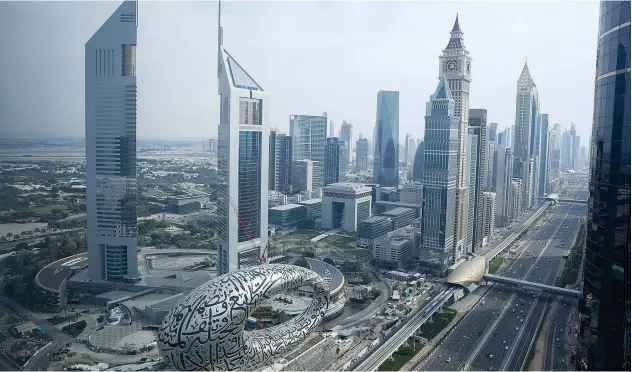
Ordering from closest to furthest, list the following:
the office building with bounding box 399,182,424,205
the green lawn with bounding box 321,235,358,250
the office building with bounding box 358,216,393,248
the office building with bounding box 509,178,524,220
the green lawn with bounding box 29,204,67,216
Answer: the green lawn with bounding box 29,204,67,216
the office building with bounding box 358,216,393,248
the green lawn with bounding box 321,235,358,250
the office building with bounding box 399,182,424,205
the office building with bounding box 509,178,524,220

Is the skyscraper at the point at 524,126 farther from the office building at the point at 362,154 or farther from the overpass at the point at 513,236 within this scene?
the office building at the point at 362,154

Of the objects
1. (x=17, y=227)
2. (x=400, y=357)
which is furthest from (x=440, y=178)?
(x=17, y=227)

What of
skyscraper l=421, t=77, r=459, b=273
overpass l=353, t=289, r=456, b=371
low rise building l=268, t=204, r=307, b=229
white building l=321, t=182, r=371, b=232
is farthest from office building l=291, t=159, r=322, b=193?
overpass l=353, t=289, r=456, b=371

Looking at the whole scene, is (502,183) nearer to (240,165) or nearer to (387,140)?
(387,140)

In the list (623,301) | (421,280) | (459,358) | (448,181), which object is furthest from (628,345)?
(448,181)

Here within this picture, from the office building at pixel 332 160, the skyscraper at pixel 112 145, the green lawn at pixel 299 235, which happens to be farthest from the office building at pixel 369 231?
the office building at pixel 332 160

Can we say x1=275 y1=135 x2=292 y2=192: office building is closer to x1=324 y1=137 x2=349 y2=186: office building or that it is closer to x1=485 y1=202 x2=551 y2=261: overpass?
x1=324 y1=137 x2=349 y2=186: office building
